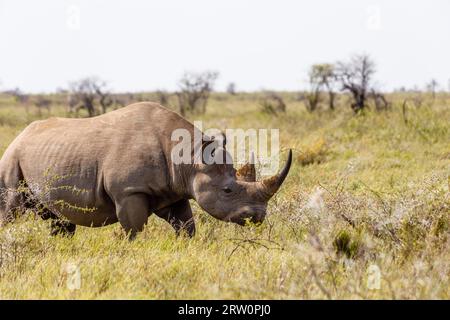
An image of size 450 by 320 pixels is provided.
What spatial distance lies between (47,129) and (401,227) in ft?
12.7

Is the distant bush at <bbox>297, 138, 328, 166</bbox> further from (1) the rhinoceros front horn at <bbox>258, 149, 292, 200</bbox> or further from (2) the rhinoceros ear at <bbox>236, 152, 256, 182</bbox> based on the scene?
(1) the rhinoceros front horn at <bbox>258, 149, 292, 200</bbox>

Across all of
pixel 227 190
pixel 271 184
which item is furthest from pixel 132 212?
pixel 271 184

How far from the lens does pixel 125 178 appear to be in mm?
6426

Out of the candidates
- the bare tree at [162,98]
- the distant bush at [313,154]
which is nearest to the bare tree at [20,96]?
the bare tree at [162,98]

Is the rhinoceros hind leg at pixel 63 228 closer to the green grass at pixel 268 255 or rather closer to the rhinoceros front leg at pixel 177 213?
the green grass at pixel 268 255

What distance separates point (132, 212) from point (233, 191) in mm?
970

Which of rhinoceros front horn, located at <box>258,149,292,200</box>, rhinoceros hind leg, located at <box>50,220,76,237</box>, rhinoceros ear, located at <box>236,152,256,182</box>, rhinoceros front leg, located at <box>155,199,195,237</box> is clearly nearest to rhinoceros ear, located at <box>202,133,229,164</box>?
rhinoceros ear, located at <box>236,152,256,182</box>

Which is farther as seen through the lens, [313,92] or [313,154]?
[313,92]

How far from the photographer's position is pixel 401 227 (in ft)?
19.0

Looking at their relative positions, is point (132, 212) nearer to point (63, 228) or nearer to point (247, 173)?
point (247, 173)

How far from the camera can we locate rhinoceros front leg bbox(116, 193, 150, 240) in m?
6.42

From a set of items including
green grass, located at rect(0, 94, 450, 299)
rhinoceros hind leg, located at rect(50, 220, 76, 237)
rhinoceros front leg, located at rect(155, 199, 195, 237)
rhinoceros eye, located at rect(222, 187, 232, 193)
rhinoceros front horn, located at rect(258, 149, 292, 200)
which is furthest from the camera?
rhinoceros hind leg, located at rect(50, 220, 76, 237)
